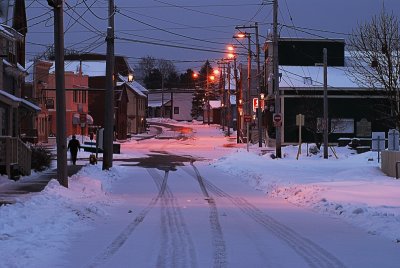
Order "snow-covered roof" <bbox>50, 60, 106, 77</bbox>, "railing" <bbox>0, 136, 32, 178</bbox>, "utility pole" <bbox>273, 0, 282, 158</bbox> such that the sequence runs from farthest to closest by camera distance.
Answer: "snow-covered roof" <bbox>50, 60, 106, 77</bbox>
"utility pole" <bbox>273, 0, 282, 158</bbox>
"railing" <bbox>0, 136, 32, 178</bbox>

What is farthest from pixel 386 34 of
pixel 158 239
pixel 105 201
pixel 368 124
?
pixel 368 124

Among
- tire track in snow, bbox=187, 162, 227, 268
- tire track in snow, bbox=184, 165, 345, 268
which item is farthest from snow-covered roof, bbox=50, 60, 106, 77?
tire track in snow, bbox=184, 165, 345, 268

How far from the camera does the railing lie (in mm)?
22000

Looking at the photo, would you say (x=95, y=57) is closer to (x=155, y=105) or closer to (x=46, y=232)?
(x=155, y=105)

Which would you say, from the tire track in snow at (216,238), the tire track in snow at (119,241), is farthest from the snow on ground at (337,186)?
the tire track in snow at (119,241)

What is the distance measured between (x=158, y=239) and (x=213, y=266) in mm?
2386

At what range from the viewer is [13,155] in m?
22.6

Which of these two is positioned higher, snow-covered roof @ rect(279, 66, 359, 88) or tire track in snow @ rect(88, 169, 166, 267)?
snow-covered roof @ rect(279, 66, 359, 88)

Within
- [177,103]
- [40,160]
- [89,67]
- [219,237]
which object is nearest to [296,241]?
[219,237]

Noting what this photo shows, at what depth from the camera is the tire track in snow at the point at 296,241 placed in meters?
8.54

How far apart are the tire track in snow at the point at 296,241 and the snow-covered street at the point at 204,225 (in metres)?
0.02

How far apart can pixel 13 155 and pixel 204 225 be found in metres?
12.7

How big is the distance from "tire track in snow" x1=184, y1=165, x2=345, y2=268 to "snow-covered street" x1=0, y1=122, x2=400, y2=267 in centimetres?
2

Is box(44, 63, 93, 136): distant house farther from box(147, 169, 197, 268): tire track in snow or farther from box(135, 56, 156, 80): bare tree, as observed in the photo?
box(135, 56, 156, 80): bare tree
